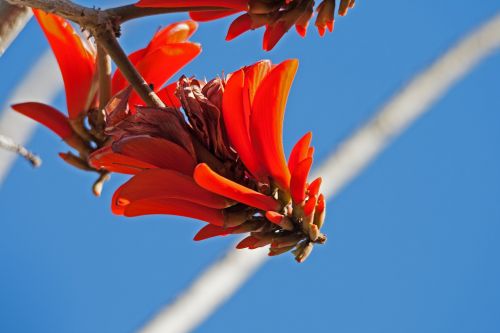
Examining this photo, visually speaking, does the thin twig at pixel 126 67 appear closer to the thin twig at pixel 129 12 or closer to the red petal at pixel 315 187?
the thin twig at pixel 129 12

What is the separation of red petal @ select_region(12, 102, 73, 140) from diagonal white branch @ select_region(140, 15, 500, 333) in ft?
5.37

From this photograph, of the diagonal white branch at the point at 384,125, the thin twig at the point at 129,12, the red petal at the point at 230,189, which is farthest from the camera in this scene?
the diagonal white branch at the point at 384,125

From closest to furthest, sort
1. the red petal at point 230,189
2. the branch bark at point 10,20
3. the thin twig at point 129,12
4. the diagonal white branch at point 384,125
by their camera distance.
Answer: the red petal at point 230,189 < the thin twig at point 129,12 < the branch bark at point 10,20 < the diagonal white branch at point 384,125

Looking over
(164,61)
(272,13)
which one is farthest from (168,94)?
(272,13)

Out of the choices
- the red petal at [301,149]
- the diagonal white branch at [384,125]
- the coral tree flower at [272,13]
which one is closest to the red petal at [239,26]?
the coral tree flower at [272,13]

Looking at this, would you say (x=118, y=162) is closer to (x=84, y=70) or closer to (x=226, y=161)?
(x=226, y=161)

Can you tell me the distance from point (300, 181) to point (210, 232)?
9 centimetres

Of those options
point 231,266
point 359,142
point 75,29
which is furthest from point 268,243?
point 359,142

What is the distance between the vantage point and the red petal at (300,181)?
710 millimetres

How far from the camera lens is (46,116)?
93cm

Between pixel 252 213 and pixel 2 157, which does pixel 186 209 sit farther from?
pixel 2 157

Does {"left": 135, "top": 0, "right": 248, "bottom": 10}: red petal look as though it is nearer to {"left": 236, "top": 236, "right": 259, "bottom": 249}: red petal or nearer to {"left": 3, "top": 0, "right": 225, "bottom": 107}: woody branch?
{"left": 3, "top": 0, "right": 225, "bottom": 107}: woody branch

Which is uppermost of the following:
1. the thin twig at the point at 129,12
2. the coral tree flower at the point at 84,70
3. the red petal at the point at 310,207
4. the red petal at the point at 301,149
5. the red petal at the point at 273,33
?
the coral tree flower at the point at 84,70

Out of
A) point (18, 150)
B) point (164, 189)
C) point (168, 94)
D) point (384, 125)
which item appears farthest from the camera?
point (384, 125)
